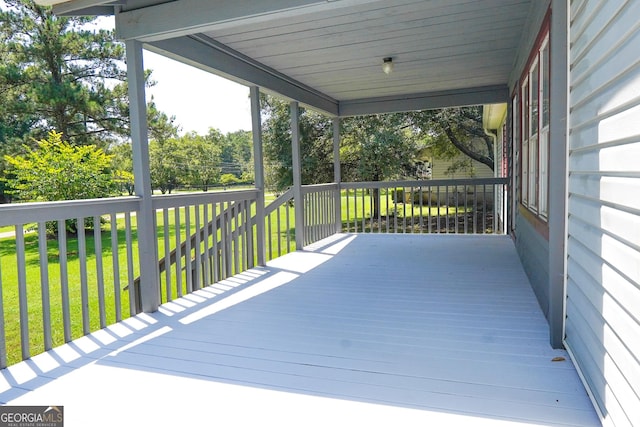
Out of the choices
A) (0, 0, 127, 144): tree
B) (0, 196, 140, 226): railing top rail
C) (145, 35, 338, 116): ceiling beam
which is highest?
(0, 0, 127, 144): tree

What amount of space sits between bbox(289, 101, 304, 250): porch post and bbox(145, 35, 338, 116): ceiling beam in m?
0.23

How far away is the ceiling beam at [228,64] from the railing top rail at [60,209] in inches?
52.2

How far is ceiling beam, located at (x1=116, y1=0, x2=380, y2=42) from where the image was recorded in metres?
3.00

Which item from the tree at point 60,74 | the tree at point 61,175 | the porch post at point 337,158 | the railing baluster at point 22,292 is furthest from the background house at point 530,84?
the tree at point 60,74

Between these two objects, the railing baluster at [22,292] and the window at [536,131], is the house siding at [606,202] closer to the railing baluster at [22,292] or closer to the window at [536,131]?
the window at [536,131]

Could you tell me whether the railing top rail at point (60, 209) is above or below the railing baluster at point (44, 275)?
above

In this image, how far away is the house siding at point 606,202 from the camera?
1331mm

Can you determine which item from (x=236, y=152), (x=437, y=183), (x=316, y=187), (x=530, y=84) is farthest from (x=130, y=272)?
(x=236, y=152)

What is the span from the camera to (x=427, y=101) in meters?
6.95

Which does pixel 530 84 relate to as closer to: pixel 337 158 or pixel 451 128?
pixel 337 158

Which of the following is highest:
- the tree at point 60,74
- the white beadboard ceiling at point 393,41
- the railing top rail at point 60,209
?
the tree at point 60,74

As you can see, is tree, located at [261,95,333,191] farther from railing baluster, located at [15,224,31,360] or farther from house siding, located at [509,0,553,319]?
railing baluster, located at [15,224,31,360]

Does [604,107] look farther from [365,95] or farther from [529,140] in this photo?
[365,95]

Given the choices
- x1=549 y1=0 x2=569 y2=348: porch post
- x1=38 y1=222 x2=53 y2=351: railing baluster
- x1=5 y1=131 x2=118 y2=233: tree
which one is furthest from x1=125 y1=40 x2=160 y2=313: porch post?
x1=5 y1=131 x2=118 y2=233: tree
